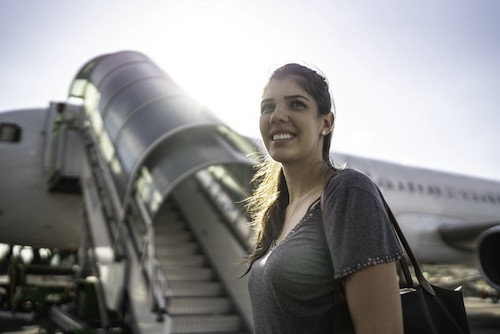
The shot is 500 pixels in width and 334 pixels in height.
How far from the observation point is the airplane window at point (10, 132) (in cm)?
590

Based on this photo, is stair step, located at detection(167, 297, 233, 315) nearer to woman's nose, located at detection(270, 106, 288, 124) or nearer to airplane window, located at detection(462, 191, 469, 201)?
woman's nose, located at detection(270, 106, 288, 124)

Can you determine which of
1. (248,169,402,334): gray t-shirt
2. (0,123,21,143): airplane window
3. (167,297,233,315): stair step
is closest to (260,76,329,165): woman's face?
(248,169,402,334): gray t-shirt

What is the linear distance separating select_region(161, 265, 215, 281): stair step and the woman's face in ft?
11.1

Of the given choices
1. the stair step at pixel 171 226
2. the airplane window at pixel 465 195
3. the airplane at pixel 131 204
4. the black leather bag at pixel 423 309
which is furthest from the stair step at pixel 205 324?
the airplane window at pixel 465 195

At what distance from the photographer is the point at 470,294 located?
26.8 m

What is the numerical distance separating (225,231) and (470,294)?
26796 millimetres

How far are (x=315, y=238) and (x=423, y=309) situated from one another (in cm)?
21

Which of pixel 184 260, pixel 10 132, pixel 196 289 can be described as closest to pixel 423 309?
pixel 196 289

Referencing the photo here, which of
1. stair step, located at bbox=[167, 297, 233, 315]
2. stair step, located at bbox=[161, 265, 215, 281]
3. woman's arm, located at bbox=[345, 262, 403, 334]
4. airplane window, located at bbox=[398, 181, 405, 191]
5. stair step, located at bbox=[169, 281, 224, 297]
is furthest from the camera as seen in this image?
airplane window, located at bbox=[398, 181, 405, 191]

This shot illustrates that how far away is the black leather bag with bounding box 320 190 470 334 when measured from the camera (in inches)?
29.2

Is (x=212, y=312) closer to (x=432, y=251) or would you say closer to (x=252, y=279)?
(x=252, y=279)

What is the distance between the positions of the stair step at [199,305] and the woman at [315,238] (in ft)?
9.33

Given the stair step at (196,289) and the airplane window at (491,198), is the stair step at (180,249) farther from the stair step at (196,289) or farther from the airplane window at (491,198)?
the airplane window at (491,198)

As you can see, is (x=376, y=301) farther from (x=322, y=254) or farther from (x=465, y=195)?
(x=465, y=195)
